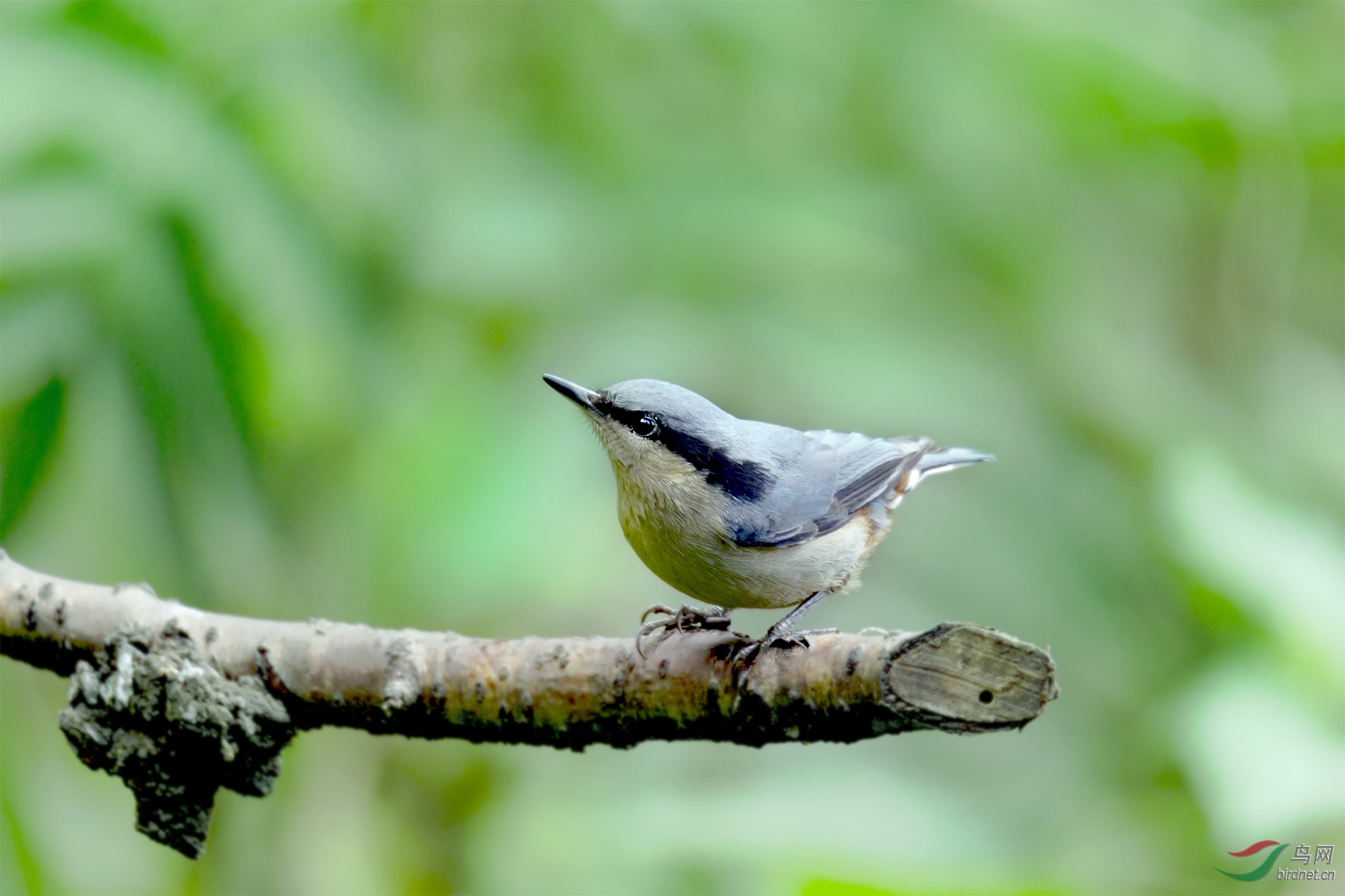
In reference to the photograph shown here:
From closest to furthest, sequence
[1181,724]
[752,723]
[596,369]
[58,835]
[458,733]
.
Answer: [752,723] → [458,733] → [58,835] → [1181,724] → [596,369]

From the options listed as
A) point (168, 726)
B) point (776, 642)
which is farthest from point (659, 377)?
point (168, 726)

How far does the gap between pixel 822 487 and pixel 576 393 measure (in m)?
0.72

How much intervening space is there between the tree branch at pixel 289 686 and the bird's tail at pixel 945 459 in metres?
1.06

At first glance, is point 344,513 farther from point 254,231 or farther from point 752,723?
point 752,723

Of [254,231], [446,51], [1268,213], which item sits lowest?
[254,231]

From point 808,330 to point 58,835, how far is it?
2512 mm

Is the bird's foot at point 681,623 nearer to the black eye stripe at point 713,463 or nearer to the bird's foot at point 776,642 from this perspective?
the bird's foot at point 776,642

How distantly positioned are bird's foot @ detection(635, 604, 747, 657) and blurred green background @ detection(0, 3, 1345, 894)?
0.35 metres

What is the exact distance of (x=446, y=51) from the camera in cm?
351

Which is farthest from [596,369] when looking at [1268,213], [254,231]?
[1268,213]

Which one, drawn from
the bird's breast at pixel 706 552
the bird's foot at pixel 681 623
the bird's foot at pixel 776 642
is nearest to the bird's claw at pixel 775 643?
the bird's foot at pixel 776 642

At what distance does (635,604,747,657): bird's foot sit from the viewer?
8.00 feet

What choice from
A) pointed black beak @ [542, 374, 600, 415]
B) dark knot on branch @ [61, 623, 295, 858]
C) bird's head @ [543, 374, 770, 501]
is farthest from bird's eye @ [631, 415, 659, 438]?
dark knot on branch @ [61, 623, 295, 858]

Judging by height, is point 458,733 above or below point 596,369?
below
